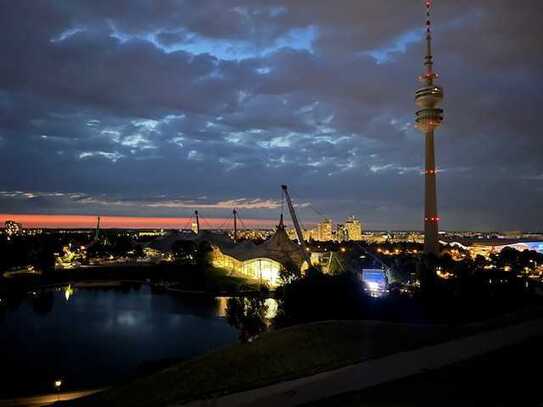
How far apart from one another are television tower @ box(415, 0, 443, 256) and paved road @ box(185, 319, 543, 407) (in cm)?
6902

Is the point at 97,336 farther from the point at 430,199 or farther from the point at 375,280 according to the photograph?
the point at 430,199

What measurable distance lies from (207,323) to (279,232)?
111 ft

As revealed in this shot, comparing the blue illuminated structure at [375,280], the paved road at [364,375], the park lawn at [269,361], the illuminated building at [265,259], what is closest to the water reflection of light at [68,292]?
the illuminated building at [265,259]

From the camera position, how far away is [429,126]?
78562 millimetres

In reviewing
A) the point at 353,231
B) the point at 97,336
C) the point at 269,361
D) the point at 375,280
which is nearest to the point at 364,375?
the point at 269,361

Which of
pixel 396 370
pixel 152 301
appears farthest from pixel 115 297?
pixel 396 370

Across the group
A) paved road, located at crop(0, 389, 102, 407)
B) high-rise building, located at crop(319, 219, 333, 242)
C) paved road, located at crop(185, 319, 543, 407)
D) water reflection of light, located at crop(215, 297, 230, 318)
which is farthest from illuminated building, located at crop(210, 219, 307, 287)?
high-rise building, located at crop(319, 219, 333, 242)

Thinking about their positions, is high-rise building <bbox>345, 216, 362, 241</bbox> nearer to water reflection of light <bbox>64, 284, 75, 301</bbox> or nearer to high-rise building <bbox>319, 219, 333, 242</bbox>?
high-rise building <bbox>319, 219, 333, 242</bbox>

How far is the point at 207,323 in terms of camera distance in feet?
101

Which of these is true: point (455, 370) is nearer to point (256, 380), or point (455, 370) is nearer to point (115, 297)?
point (256, 380)

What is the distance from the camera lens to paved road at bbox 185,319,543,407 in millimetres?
9055

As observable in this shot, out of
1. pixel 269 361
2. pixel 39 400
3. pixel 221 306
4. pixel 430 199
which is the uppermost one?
pixel 430 199

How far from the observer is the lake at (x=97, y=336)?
64.1 feet

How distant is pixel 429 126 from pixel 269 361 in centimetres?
7468
